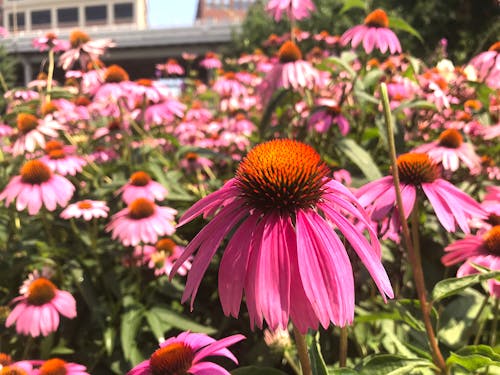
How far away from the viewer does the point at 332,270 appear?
53 cm

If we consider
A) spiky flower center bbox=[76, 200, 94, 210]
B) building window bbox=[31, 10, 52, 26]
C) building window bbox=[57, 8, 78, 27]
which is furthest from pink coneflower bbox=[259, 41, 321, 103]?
building window bbox=[31, 10, 52, 26]

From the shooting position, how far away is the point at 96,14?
4625cm

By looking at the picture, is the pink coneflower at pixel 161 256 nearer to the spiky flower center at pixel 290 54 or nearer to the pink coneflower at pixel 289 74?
the pink coneflower at pixel 289 74

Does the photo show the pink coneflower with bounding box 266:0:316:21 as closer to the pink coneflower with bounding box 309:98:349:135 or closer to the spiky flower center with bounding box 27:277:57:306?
the pink coneflower with bounding box 309:98:349:135

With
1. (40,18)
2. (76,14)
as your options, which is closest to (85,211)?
(76,14)

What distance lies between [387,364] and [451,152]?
2.35ft

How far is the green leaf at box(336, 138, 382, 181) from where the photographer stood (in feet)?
4.34

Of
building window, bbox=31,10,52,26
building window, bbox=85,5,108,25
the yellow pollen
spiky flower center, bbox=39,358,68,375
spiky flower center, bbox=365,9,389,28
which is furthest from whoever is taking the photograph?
building window, bbox=31,10,52,26

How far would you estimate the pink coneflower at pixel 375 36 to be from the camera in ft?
5.39

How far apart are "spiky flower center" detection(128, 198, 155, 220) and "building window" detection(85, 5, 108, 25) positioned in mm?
49088

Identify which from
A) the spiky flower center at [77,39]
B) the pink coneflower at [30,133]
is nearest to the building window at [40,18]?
the spiky flower center at [77,39]

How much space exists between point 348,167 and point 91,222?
3.11 feet

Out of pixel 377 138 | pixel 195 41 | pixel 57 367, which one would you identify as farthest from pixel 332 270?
pixel 195 41

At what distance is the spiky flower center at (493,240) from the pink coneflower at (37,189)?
112cm
